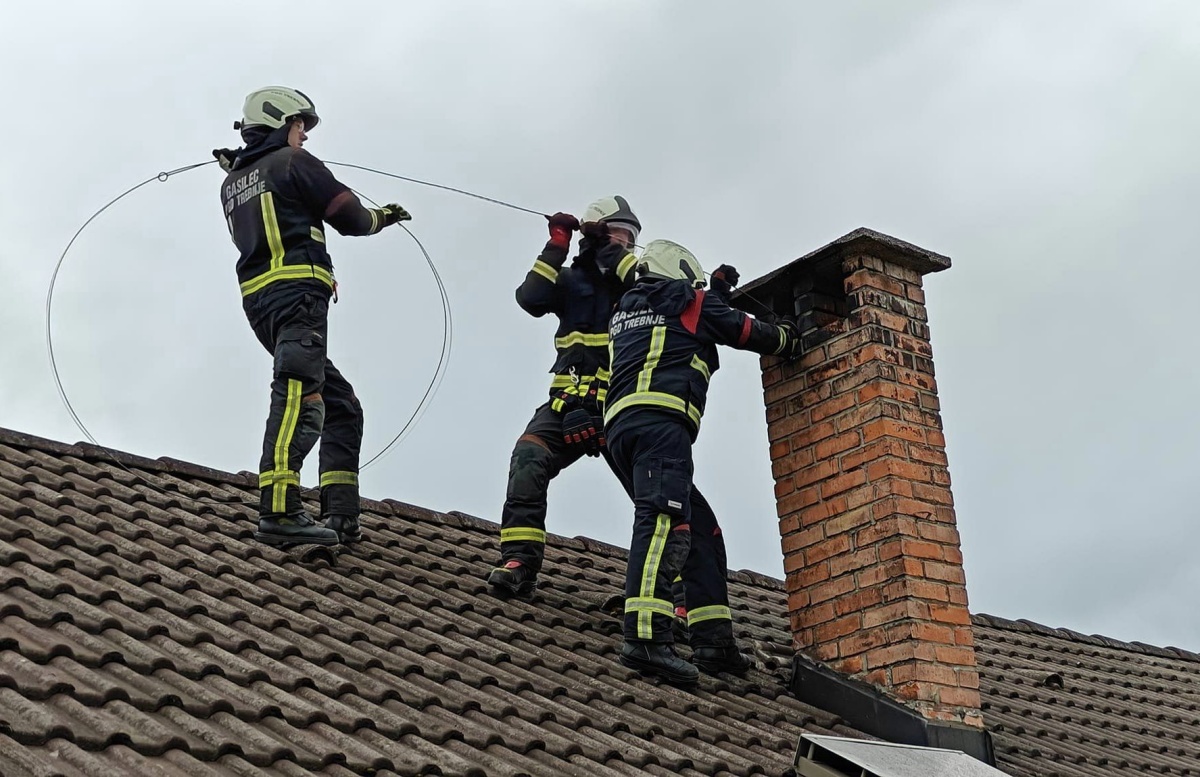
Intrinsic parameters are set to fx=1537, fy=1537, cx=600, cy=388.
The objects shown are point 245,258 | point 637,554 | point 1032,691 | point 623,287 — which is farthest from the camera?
point 1032,691

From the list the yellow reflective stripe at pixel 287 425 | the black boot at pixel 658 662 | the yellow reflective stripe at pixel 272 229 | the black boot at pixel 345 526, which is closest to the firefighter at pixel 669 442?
the black boot at pixel 658 662

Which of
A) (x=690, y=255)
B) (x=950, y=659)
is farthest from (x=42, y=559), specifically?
(x=950, y=659)

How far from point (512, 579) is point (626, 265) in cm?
159

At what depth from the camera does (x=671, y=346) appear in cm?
668

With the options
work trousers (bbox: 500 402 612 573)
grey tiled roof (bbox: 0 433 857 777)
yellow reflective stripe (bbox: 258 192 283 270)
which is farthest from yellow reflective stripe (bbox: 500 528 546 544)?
yellow reflective stripe (bbox: 258 192 283 270)

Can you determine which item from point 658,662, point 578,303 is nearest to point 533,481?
point 578,303

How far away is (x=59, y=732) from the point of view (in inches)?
144

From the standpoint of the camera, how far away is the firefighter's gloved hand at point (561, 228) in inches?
292

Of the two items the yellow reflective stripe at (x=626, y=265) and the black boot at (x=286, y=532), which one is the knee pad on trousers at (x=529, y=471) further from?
the black boot at (x=286, y=532)

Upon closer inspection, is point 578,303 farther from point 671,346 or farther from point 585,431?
point 671,346

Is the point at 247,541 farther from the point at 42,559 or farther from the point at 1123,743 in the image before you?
the point at 1123,743

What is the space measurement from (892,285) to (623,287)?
1309 millimetres

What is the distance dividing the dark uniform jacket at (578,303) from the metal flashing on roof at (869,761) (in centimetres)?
247

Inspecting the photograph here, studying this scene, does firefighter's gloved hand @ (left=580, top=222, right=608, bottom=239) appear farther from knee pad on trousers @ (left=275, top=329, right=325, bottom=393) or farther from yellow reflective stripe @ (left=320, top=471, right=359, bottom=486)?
yellow reflective stripe @ (left=320, top=471, right=359, bottom=486)
